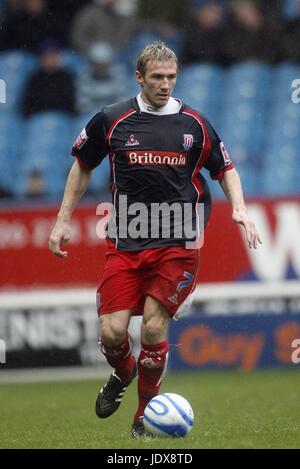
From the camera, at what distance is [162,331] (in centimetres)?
697

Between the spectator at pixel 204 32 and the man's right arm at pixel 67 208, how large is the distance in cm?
657

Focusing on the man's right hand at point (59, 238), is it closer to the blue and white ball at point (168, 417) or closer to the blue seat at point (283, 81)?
the blue and white ball at point (168, 417)

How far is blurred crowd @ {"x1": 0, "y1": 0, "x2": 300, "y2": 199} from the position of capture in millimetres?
13469

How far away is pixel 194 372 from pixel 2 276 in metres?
2.42

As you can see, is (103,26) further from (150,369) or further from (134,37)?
(150,369)

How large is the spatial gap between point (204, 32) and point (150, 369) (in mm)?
7440

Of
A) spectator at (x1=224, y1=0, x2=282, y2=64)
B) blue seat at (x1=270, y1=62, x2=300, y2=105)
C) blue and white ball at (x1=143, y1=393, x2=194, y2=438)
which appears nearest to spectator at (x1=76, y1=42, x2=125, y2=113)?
spectator at (x1=224, y1=0, x2=282, y2=64)

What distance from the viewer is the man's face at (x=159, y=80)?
691 cm

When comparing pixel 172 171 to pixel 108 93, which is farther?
pixel 108 93

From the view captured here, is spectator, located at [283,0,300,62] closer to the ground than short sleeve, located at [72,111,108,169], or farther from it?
farther from it

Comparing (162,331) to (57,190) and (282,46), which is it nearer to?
(57,190)

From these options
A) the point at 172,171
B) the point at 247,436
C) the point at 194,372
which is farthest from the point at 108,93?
the point at 247,436

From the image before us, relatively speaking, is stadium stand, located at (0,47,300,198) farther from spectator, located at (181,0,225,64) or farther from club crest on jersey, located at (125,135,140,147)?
club crest on jersey, located at (125,135,140,147)

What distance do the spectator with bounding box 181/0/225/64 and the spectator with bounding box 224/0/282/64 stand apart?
129 millimetres
